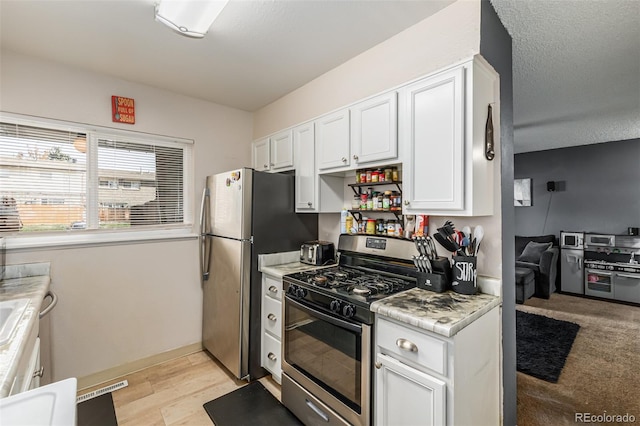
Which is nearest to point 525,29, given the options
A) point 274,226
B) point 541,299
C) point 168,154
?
point 274,226

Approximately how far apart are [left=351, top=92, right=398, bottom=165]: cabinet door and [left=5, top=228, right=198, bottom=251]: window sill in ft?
6.24

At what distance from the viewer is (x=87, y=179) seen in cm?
250

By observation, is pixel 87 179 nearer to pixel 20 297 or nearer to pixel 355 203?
pixel 20 297

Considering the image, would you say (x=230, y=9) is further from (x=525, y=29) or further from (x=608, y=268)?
(x=608, y=268)

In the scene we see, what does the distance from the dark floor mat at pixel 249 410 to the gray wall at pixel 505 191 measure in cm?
135

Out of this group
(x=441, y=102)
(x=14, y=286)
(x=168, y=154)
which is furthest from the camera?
(x=168, y=154)

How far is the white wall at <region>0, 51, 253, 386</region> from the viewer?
2268mm

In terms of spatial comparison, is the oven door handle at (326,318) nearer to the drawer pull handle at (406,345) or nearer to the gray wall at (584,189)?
the drawer pull handle at (406,345)

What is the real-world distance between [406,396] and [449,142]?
4.29 ft

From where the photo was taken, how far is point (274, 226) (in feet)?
8.36

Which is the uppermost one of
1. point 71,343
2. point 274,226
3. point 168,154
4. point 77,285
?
point 168,154

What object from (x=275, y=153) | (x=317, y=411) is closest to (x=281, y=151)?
(x=275, y=153)

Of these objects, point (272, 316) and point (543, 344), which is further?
point (543, 344)

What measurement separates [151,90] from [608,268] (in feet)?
22.5
